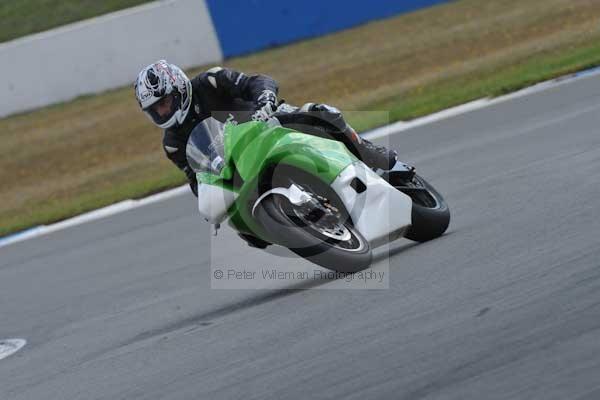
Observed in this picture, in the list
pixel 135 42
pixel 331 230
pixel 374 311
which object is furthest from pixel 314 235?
pixel 135 42

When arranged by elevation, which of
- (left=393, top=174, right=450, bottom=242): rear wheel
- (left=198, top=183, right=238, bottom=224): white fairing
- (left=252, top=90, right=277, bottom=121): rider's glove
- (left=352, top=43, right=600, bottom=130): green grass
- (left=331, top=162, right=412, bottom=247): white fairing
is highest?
(left=252, top=90, right=277, bottom=121): rider's glove

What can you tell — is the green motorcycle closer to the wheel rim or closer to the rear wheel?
the wheel rim

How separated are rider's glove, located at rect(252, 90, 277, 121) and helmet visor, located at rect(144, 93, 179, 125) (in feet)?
1.53

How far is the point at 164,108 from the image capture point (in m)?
6.39

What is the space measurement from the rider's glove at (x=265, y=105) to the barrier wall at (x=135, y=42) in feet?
53.1

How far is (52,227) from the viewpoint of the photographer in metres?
12.2

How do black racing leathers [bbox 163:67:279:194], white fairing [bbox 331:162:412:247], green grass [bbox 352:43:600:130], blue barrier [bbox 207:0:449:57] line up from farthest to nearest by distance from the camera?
1. blue barrier [bbox 207:0:449:57]
2. green grass [bbox 352:43:600:130]
3. black racing leathers [bbox 163:67:279:194]
4. white fairing [bbox 331:162:412:247]

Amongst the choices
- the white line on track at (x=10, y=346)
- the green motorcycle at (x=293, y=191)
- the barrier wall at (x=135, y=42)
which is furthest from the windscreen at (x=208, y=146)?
the barrier wall at (x=135, y=42)

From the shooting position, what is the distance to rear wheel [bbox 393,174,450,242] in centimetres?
647

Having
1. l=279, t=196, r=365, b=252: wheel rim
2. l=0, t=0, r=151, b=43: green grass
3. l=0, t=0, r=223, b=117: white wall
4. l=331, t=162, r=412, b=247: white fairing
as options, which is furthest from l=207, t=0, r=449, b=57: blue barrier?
l=279, t=196, r=365, b=252: wheel rim

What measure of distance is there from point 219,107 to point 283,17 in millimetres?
16899

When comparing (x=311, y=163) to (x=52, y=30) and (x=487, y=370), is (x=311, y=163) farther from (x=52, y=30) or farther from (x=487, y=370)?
(x=52, y=30)

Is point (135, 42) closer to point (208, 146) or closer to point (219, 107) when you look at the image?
point (219, 107)

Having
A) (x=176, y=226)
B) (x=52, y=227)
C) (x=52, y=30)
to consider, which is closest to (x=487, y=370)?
(x=176, y=226)
